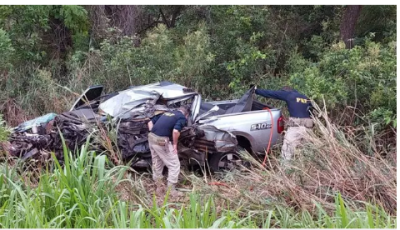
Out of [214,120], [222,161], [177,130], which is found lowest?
[222,161]

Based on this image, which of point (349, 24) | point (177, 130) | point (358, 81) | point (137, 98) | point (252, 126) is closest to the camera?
point (177, 130)

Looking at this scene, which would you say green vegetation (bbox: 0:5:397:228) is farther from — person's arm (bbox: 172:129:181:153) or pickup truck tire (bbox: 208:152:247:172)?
person's arm (bbox: 172:129:181:153)

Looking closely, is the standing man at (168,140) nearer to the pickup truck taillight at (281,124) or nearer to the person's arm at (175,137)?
the person's arm at (175,137)

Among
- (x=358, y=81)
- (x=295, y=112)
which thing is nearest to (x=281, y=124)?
(x=295, y=112)

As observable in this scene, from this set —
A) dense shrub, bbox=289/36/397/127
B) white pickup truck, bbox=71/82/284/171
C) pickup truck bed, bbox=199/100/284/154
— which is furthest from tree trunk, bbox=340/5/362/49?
pickup truck bed, bbox=199/100/284/154

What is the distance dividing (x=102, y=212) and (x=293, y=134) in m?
3.79

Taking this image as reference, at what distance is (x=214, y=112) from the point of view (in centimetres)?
777

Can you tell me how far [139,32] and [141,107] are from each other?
693 cm

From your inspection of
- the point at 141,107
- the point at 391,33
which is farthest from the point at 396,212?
the point at 391,33

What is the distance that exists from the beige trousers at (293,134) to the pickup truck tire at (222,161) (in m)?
0.76

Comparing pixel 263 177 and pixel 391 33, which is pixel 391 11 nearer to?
pixel 391 33

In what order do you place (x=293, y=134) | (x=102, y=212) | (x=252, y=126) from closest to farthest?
1. (x=102, y=212)
2. (x=293, y=134)
3. (x=252, y=126)

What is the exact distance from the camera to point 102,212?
4184 mm

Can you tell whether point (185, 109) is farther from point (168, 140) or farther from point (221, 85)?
point (221, 85)
